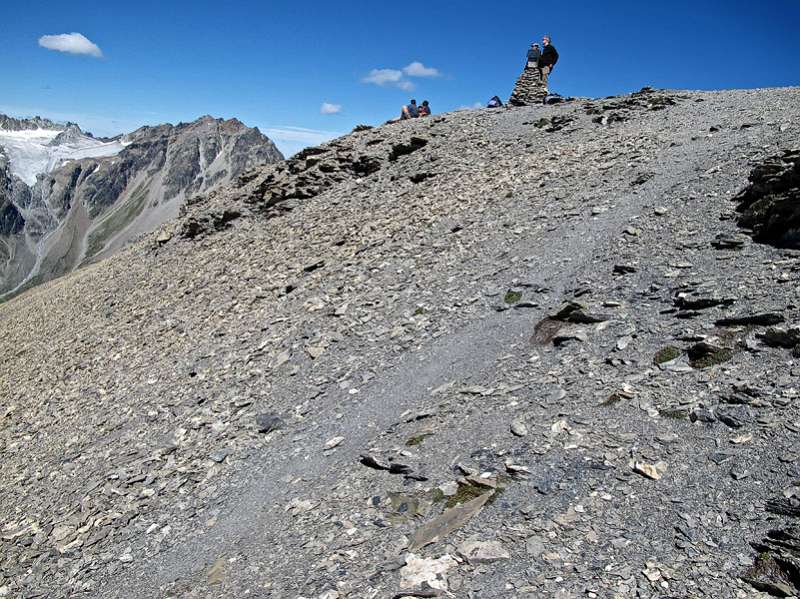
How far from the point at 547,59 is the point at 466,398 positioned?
33.9 metres

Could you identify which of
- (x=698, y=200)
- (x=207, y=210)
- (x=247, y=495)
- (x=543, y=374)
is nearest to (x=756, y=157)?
(x=698, y=200)

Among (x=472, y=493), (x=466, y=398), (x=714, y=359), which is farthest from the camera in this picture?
(x=466, y=398)

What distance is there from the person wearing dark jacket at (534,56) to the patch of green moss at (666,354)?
33.1 meters

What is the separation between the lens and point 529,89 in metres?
39.8

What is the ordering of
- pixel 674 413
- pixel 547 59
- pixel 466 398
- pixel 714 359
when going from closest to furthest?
pixel 674 413 → pixel 714 359 → pixel 466 398 → pixel 547 59

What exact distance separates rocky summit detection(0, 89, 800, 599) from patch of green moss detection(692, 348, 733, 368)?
53 millimetres

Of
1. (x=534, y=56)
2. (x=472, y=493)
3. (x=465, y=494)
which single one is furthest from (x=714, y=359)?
(x=534, y=56)

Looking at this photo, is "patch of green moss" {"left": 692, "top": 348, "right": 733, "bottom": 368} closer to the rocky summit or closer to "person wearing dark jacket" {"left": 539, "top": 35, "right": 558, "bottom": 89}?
the rocky summit

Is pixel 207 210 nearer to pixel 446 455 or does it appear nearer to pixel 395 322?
pixel 395 322

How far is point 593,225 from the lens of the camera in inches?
792

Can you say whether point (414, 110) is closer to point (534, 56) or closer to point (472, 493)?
point (534, 56)

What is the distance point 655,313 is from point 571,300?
2592 millimetres

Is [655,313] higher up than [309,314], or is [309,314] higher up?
[655,313]

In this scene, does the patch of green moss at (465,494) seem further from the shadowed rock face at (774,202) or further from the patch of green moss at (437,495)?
the shadowed rock face at (774,202)
